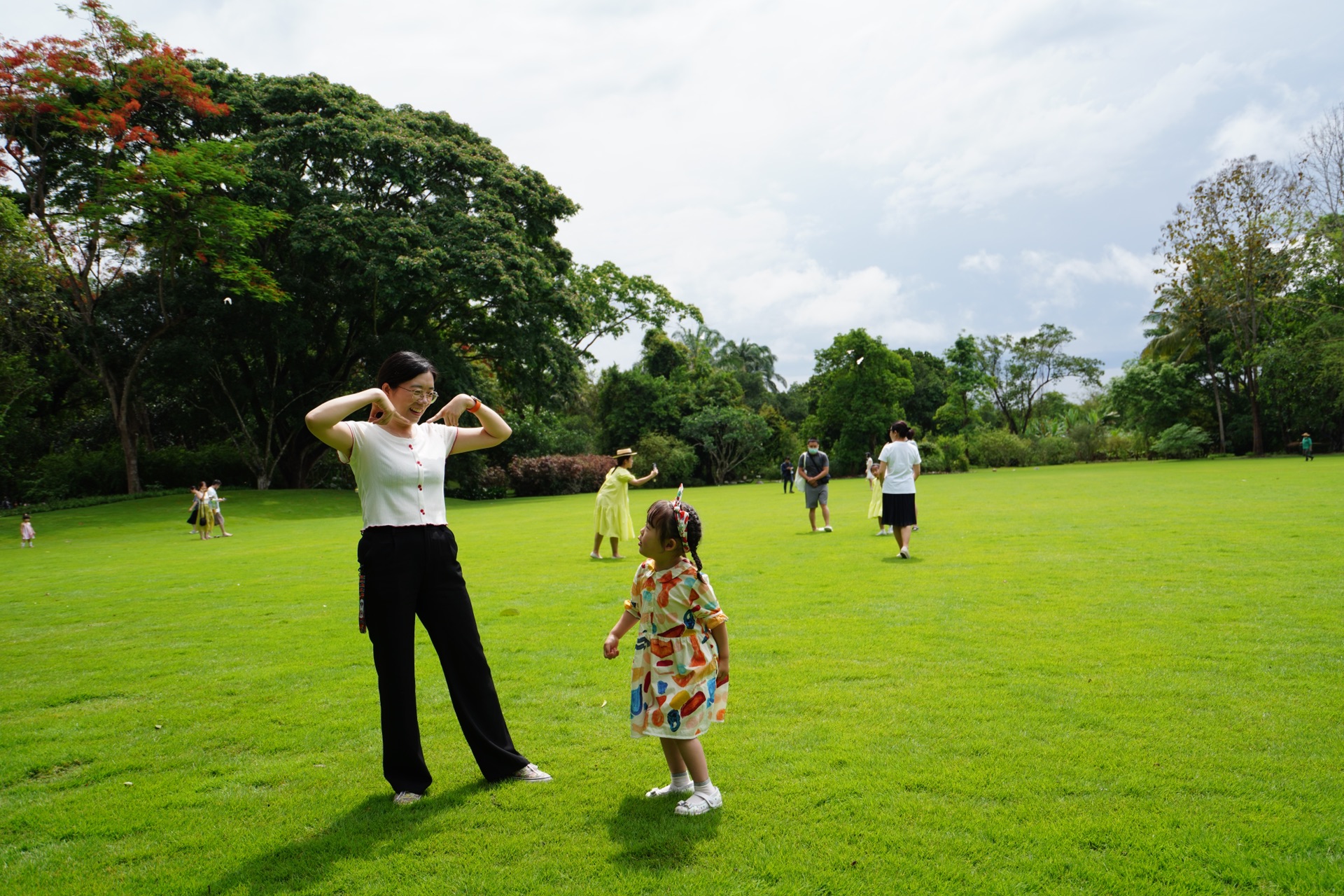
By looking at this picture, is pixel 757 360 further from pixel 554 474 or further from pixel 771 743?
pixel 771 743

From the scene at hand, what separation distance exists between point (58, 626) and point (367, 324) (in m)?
24.2

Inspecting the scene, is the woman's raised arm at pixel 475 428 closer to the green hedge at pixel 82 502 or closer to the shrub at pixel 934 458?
the green hedge at pixel 82 502

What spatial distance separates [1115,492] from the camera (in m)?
21.4

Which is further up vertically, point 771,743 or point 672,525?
Result: point 672,525

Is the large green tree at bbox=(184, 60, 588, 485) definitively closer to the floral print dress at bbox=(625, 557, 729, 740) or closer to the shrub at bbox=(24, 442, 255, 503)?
the shrub at bbox=(24, 442, 255, 503)

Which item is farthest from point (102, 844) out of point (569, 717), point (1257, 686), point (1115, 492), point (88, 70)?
point (88, 70)

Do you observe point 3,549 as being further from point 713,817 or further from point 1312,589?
point 1312,589

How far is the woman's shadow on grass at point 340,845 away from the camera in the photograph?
10.3 ft

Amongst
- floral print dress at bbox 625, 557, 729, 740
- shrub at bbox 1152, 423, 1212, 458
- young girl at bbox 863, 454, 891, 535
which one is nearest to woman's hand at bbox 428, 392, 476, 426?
floral print dress at bbox 625, 557, 729, 740

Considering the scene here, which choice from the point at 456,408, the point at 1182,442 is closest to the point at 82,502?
the point at 456,408

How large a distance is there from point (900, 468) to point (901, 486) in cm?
25

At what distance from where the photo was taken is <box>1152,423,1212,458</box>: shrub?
143 feet

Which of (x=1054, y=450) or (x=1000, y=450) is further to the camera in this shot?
(x=1054, y=450)

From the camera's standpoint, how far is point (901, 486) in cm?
1095
